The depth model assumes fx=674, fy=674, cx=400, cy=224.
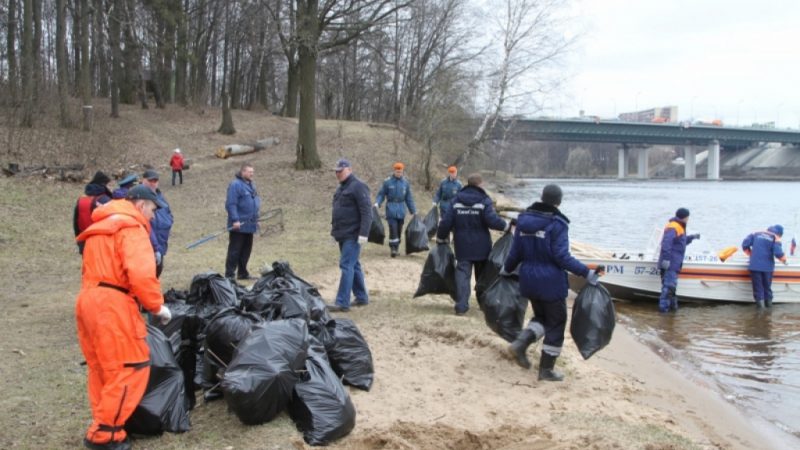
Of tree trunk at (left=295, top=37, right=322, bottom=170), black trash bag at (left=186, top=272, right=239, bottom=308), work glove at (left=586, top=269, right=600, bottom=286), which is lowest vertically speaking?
black trash bag at (left=186, top=272, right=239, bottom=308)

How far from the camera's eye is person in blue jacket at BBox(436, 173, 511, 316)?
7.78 metres

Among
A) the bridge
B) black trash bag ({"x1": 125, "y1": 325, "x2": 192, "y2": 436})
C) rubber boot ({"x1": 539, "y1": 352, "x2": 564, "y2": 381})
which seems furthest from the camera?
the bridge

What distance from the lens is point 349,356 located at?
5312mm

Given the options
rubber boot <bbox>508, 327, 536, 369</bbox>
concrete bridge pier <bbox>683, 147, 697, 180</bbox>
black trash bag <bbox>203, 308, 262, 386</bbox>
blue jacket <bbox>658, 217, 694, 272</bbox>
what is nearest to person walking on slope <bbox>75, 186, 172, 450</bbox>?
black trash bag <bbox>203, 308, 262, 386</bbox>

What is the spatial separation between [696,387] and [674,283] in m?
4.84

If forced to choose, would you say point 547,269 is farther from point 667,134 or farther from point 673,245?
point 667,134

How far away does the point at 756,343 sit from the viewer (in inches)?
394

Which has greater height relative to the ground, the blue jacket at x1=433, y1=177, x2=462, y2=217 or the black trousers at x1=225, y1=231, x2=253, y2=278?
the blue jacket at x1=433, y1=177, x2=462, y2=217

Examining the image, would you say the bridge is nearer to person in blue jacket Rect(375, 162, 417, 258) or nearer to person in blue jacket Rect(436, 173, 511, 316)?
person in blue jacket Rect(375, 162, 417, 258)

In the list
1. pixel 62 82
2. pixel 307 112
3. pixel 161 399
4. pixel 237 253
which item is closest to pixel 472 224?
pixel 237 253

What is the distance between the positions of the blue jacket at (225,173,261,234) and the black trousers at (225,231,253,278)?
0.47 feet

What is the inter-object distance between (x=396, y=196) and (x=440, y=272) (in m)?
4.30

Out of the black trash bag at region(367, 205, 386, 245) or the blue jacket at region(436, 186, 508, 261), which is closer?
the blue jacket at region(436, 186, 508, 261)

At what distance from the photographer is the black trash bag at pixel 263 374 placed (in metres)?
4.23
